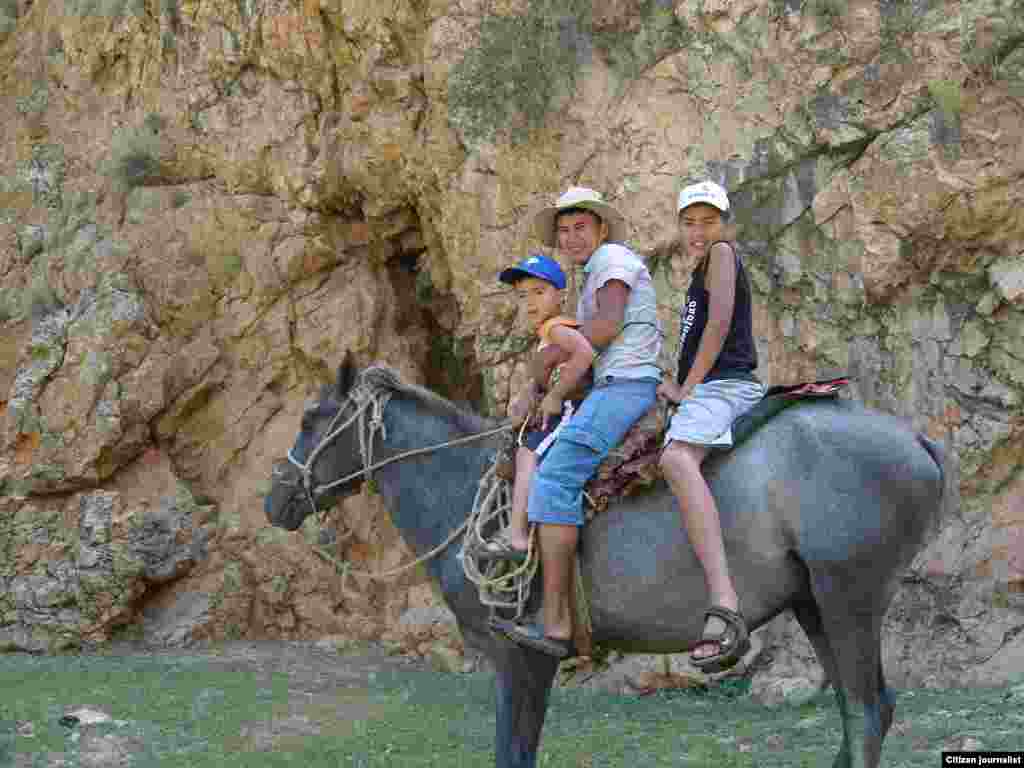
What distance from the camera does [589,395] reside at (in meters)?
5.68

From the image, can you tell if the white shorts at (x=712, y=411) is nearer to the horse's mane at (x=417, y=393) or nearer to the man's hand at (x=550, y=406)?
A: the man's hand at (x=550, y=406)

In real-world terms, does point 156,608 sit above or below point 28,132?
below

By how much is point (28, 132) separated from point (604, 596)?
1018 centimetres

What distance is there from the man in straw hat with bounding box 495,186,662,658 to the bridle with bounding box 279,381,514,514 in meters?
0.80

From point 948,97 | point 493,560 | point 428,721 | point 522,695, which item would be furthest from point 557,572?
point 948,97

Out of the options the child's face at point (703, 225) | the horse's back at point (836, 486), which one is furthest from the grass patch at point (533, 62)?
the horse's back at point (836, 486)

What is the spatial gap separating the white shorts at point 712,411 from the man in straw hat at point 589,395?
27 cm

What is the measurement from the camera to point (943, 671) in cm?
805

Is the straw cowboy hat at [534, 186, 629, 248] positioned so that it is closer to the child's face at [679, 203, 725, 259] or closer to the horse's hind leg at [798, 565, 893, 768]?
the child's face at [679, 203, 725, 259]

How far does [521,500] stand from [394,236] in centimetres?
621

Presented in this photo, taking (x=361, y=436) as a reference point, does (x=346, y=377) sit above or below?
above

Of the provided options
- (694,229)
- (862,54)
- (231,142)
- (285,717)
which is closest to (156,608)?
(285,717)

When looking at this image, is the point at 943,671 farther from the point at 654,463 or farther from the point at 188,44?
the point at 188,44

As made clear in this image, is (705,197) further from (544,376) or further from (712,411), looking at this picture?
(544,376)
